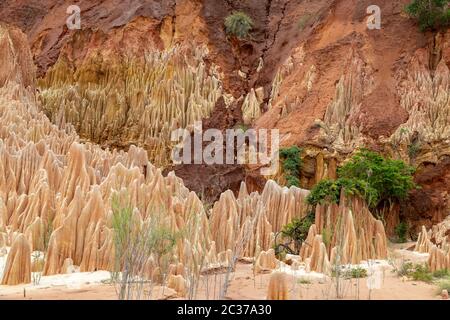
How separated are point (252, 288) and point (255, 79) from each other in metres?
17.2

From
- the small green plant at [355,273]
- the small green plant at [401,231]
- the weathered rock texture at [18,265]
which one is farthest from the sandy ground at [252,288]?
the small green plant at [401,231]

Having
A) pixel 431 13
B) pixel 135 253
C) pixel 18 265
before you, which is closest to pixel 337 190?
pixel 135 253

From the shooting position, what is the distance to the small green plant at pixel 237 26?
25.5 metres

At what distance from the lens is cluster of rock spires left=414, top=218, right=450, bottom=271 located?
942 cm

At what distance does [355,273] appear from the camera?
347 inches

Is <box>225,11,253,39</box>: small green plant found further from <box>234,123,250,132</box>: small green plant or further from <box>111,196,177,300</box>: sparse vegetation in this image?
<box>111,196,177,300</box>: sparse vegetation

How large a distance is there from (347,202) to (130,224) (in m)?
5.54

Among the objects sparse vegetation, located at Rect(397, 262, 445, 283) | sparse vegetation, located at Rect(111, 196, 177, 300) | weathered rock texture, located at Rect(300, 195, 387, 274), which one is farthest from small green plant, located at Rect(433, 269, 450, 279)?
sparse vegetation, located at Rect(111, 196, 177, 300)

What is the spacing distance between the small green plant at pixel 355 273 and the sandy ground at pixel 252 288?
0.35 feet

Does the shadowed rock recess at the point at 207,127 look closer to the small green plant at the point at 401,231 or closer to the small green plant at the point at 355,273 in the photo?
the small green plant at the point at 401,231

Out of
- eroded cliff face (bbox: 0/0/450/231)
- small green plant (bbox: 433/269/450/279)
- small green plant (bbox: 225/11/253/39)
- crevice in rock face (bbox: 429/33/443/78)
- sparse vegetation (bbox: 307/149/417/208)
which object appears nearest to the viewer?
small green plant (bbox: 433/269/450/279)

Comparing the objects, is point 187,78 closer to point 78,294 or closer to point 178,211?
point 178,211

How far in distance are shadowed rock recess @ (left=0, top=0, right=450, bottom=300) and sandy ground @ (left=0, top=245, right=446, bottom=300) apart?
22 cm

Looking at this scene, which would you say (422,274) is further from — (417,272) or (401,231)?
(401,231)
